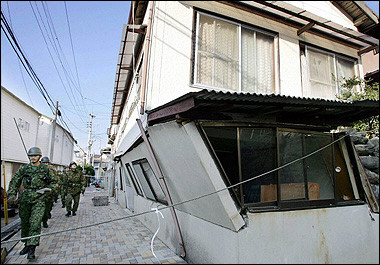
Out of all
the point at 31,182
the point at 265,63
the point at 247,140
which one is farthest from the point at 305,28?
the point at 31,182

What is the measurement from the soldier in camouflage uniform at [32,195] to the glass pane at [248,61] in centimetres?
533

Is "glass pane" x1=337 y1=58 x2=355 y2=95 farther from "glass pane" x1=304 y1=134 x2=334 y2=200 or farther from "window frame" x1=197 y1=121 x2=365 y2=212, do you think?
"window frame" x1=197 y1=121 x2=365 y2=212

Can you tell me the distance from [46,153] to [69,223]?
17.3m

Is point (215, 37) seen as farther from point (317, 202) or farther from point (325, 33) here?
point (317, 202)

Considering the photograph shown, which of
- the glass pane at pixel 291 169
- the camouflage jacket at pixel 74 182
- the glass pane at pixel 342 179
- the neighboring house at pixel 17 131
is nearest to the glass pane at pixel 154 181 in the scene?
the glass pane at pixel 291 169

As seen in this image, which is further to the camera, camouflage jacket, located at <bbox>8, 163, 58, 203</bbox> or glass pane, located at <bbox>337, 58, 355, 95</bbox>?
glass pane, located at <bbox>337, 58, 355, 95</bbox>

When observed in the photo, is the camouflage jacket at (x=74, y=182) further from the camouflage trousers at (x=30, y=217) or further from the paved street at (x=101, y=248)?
the camouflage trousers at (x=30, y=217)

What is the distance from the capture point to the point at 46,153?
75.3 feet

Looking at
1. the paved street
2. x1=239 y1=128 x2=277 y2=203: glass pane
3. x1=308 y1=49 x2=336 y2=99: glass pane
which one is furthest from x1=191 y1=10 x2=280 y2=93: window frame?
the paved street

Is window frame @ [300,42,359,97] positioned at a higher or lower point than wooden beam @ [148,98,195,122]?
higher

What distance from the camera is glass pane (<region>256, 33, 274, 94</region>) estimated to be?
22.1 feet

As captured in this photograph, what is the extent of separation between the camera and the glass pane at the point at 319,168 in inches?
184

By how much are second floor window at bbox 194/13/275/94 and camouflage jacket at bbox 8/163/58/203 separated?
4110 mm

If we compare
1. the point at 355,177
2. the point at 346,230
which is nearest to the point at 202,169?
the point at 346,230
